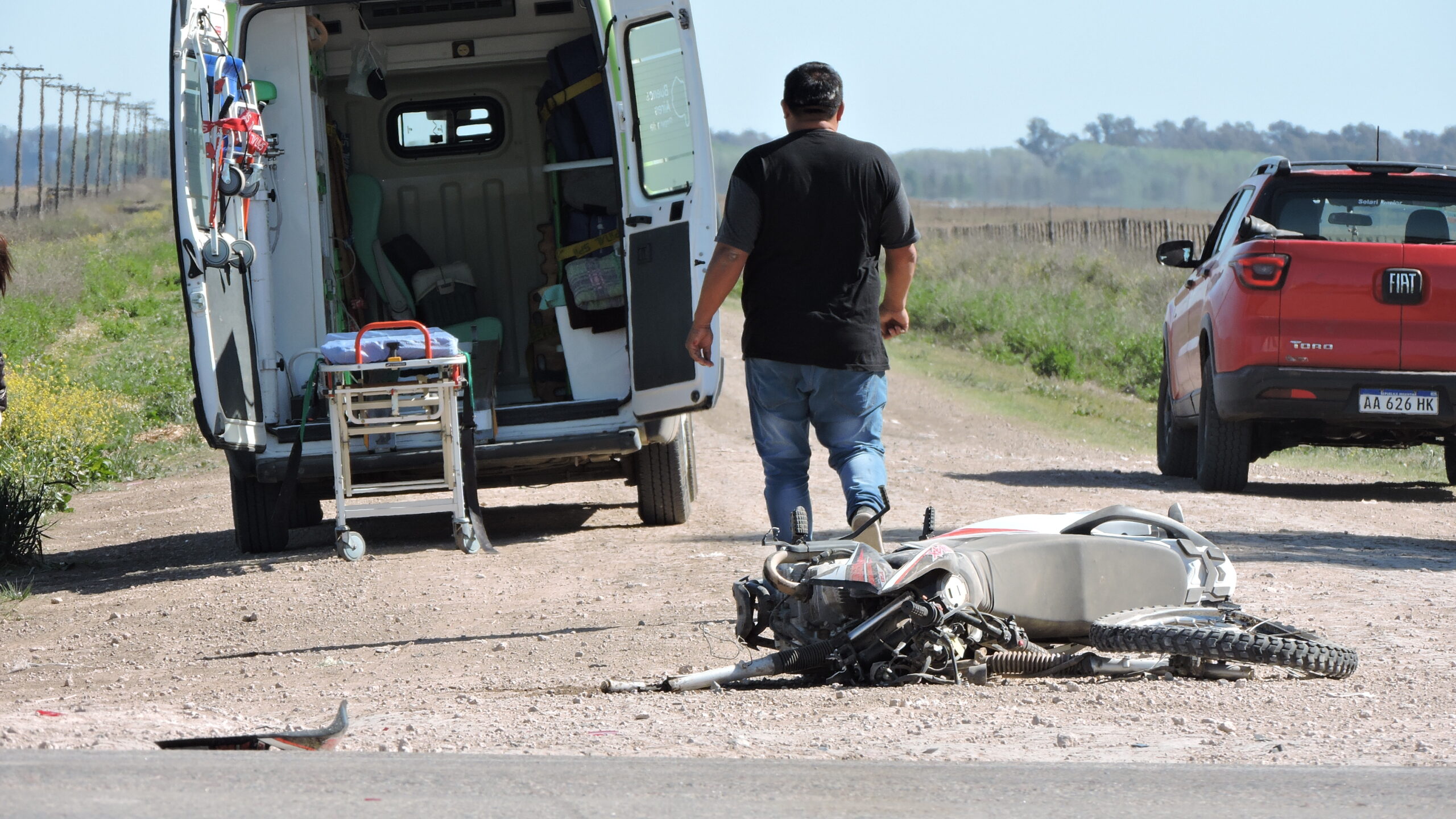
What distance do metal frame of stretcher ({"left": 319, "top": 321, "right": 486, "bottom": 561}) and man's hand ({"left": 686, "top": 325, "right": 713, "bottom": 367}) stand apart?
1880 millimetres

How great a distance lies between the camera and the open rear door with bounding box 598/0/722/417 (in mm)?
7355

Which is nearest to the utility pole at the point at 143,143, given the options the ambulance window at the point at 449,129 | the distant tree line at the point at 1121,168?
the distant tree line at the point at 1121,168

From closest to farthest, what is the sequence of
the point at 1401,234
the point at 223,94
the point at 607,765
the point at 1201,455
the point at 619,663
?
the point at 607,765
the point at 619,663
the point at 223,94
the point at 1401,234
the point at 1201,455

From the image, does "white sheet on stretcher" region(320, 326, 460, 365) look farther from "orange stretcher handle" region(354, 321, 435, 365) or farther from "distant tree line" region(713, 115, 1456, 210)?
"distant tree line" region(713, 115, 1456, 210)

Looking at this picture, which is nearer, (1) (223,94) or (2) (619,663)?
(2) (619,663)

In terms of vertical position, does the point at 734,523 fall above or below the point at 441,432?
below

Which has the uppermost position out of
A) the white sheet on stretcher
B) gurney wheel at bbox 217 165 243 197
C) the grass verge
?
gurney wheel at bbox 217 165 243 197

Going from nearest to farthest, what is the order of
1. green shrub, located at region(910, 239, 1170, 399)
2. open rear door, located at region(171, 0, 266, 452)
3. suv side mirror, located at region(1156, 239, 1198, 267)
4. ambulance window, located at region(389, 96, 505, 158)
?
open rear door, located at region(171, 0, 266, 452), suv side mirror, located at region(1156, 239, 1198, 267), ambulance window, located at region(389, 96, 505, 158), green shrub, located at region(910, 239, 1170, 399)

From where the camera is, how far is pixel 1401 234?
8.94 m

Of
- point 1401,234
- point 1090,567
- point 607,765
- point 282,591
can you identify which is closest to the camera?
point 607,765

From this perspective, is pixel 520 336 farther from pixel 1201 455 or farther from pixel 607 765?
pixel 607 765

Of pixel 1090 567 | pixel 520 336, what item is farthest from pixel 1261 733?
pixel 520 336

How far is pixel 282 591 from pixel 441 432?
1239 mm

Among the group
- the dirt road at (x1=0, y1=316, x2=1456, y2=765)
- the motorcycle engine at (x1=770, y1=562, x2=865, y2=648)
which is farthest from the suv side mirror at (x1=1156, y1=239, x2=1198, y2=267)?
the motorcycle engine at (x1=770, y1=562, x2=865, y2=648)
